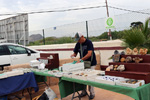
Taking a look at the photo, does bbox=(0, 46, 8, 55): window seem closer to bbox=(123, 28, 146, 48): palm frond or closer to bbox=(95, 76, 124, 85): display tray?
bbox=(123, 28, 146, 48): palm frond

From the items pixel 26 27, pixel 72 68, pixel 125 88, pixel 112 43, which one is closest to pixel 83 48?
pixel 72 68

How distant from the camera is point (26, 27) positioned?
15.2 meters

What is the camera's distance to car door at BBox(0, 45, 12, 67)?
21.5ft

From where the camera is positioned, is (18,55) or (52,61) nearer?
(52,61)

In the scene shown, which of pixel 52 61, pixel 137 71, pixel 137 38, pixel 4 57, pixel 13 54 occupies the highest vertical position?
pixel 137 38

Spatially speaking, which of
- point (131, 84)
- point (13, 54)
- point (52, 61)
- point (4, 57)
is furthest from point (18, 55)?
point (131, 84)

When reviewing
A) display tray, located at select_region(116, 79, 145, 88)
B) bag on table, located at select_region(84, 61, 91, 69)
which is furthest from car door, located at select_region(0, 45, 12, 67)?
display tray, located at select_region(116, 79, 145, 88)

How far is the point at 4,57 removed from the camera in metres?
6.60

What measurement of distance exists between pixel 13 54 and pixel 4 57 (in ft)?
1.34

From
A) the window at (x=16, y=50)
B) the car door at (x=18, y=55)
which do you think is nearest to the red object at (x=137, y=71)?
the car door at (x=18, y=55)

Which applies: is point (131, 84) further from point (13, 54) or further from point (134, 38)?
point (13, 54)

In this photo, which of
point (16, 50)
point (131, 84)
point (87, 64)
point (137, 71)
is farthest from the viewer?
point (16, 50)

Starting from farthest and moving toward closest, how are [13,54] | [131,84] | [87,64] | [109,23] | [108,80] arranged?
[109,23], [13,54], [87,64], [108,80], [131,84]

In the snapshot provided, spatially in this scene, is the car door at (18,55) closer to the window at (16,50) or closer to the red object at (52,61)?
the window at (16,50)
